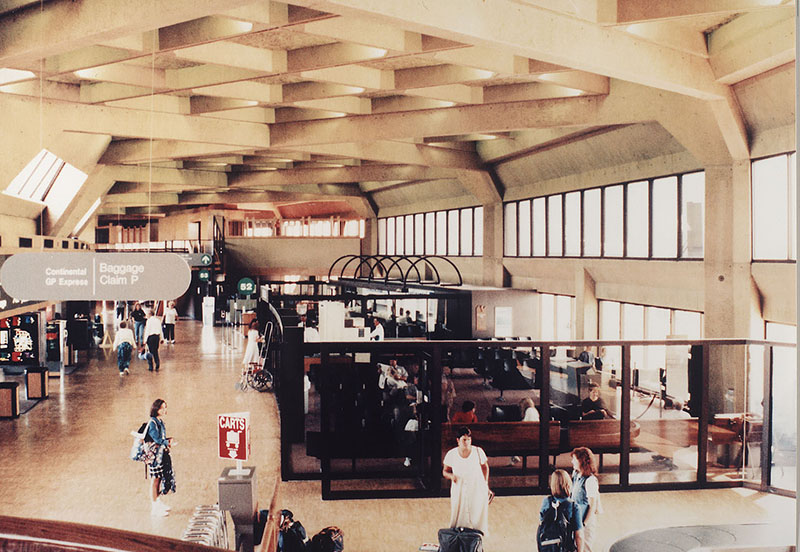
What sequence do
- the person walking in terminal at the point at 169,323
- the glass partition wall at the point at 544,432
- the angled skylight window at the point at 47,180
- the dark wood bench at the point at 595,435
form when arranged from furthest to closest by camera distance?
the person walking in terminal at the point at 169,323
the angled skylight window at the point at 47,180
the dark wood bench at the point at 595,435
the glass partition wall at the point at 544,432

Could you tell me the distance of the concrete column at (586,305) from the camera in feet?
55.7

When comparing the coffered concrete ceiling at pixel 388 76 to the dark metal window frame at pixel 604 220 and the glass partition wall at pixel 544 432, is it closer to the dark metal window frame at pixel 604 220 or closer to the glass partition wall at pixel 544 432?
the dark metal window frame at pixel 604 220

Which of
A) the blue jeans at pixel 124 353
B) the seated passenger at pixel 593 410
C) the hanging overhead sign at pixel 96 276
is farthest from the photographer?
the blue jeans at pixel 124 353

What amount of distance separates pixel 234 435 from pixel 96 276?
82.9 inches

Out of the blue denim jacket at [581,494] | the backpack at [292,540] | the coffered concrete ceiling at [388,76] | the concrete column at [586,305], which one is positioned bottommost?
the backpack at [292,540]

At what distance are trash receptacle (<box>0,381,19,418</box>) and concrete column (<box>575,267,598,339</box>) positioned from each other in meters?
12.2

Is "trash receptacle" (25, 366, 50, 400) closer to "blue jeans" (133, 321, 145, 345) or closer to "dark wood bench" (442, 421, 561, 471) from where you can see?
"blue jeans" (133, 321, 145, 345)

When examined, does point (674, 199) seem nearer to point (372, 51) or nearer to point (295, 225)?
point (372, 51)

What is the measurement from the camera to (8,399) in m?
12.8

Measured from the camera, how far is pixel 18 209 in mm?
13758

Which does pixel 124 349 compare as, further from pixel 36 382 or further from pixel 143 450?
pixel 143 450

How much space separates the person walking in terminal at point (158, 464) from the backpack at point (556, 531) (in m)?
4.45

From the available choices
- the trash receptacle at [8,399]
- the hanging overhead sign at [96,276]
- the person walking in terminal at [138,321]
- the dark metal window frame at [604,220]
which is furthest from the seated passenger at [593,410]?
the person walking in terminal at [138,321]

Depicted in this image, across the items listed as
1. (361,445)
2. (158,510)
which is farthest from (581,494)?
(158,510)
